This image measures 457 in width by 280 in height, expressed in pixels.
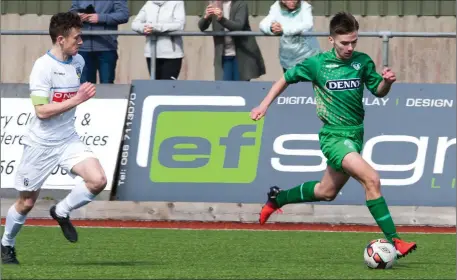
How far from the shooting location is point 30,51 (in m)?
21.3

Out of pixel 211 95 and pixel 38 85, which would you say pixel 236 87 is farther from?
pixel 38 85

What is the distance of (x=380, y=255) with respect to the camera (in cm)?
1072

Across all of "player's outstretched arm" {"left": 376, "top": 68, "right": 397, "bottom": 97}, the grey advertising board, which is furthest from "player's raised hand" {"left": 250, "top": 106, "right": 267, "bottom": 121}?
the grey advertising board

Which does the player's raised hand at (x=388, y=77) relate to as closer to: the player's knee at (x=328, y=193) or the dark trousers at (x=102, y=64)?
the player's knee at (x=328, y=193)

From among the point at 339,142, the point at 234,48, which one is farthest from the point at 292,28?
the point at 339,142

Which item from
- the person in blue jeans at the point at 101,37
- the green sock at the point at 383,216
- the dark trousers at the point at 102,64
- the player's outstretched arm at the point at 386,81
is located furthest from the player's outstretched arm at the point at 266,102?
the dark trousers at the point at 102,64

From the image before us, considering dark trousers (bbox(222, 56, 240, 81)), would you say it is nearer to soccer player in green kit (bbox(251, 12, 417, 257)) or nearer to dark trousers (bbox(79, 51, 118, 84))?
dark trousers (bbox(79, 51, 118, 84))

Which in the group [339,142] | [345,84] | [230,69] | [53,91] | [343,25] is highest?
[343,25]

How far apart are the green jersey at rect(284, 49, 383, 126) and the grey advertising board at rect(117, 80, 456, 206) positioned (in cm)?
461

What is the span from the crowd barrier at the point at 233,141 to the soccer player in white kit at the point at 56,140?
4.94 metres

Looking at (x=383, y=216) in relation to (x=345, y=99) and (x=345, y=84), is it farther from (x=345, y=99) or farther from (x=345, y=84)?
(x=345, y=84)

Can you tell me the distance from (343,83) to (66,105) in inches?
88.4

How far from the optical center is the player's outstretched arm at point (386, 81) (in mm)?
10913

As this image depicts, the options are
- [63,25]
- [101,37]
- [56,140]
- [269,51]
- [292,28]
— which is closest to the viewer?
[63,25]
